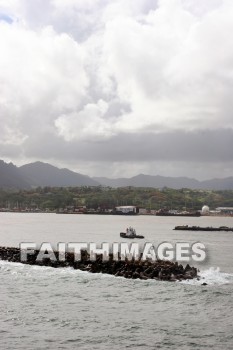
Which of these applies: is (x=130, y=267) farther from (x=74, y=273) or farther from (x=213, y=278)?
(x=213, y=278)

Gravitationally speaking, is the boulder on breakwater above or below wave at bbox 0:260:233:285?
above

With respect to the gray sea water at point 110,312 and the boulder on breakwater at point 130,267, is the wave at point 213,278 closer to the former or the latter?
the gray sea water at point 110,312

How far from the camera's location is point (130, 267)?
167ft

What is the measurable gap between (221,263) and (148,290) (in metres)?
28.5

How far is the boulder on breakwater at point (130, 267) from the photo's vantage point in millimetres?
47719

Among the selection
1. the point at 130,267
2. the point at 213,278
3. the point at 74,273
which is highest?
the point at 130,267

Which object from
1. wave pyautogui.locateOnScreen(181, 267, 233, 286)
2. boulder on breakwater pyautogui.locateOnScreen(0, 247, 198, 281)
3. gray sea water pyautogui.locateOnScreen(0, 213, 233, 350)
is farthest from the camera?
boulder on breakwater pyautogui.locateOnScreen(0, 247, 198, 281)

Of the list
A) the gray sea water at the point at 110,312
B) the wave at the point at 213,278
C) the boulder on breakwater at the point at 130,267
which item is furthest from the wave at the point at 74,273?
the boulder on breakwater at the point at 130,267

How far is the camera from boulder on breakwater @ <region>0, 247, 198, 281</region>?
47.7 meters

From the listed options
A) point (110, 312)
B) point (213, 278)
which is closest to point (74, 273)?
point (213, 278)

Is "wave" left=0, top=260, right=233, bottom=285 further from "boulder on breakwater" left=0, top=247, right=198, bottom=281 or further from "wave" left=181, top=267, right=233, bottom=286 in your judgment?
"boulder on breakwater" left=0, top=247, right=198, bottom=281

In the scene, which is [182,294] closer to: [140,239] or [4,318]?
[4,318]

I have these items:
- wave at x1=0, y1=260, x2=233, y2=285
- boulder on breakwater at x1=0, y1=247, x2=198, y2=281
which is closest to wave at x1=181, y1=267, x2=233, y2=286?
wave at x1=0, y1=260, x2=233, y2=285

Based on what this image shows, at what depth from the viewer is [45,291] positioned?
40438 mm
